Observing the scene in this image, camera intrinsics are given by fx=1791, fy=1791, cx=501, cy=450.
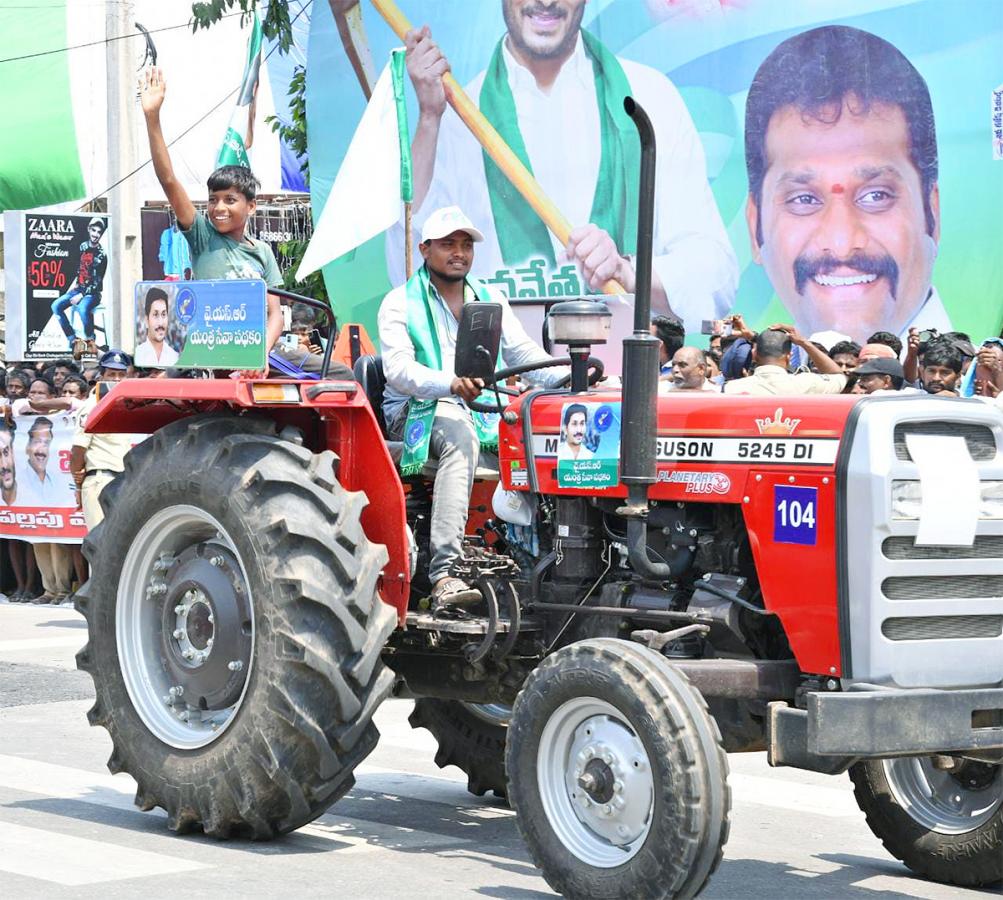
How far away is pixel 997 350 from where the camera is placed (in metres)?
10.2

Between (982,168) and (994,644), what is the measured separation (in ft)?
26.9

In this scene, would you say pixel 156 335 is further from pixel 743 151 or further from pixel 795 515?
→ pixel 743 151

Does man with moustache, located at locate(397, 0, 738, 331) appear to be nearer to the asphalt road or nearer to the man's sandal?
the asphalt road

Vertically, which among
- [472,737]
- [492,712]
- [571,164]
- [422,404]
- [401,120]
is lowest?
[472,737]

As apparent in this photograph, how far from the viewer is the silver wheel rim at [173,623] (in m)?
6.68

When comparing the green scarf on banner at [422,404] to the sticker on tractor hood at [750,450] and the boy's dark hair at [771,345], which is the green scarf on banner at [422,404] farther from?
the boy's dark hair at [771,345]

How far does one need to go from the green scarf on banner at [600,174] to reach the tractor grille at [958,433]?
1032 centimetres

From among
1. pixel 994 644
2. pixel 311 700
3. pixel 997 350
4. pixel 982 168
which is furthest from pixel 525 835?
pixel 982 168

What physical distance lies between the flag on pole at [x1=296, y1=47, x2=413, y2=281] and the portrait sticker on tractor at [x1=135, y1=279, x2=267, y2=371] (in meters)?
5.61

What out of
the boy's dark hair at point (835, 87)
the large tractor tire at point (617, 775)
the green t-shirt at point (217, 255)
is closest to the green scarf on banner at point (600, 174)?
the boy's dark hair at point (835, 87)

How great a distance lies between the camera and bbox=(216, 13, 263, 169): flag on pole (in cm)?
1182

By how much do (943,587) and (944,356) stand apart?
4204 mm

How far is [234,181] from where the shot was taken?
25.5ft

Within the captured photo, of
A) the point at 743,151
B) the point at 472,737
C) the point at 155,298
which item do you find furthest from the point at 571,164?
the point at 155,298
